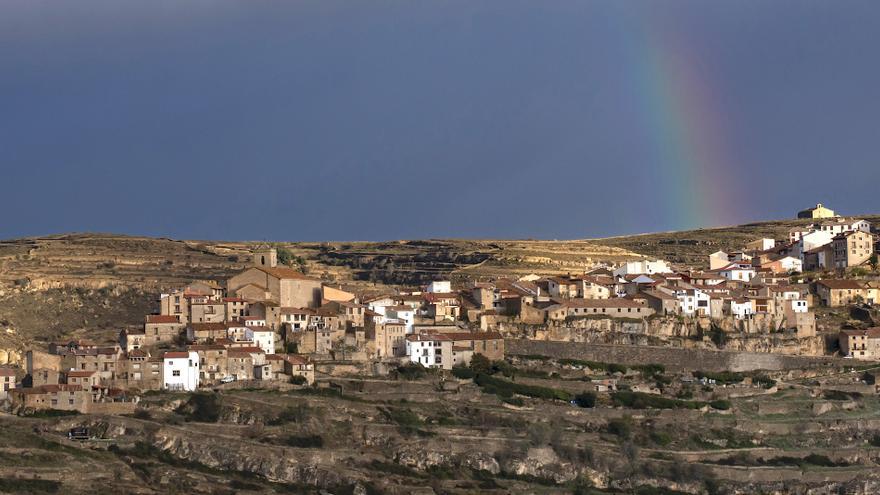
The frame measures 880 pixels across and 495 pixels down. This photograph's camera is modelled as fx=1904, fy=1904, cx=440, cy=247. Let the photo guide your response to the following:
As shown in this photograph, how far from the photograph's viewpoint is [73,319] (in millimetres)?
103562

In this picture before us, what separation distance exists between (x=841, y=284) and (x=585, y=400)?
2257cm

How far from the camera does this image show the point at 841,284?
10238cm

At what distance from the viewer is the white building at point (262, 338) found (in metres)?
85.4

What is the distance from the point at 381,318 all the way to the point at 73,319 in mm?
21413

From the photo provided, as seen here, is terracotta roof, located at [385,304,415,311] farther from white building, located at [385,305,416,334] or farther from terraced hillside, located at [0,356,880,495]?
terraced hillside, located at [0,356,880,495]

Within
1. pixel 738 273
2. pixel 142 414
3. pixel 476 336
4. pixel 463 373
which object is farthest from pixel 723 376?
pixel 142 414

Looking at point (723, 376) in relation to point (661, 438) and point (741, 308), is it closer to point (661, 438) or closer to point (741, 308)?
point (741, 308)

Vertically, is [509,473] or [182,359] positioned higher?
[182,359]

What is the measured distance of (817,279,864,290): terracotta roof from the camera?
102 m

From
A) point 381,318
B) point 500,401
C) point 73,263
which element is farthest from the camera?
point 73,263

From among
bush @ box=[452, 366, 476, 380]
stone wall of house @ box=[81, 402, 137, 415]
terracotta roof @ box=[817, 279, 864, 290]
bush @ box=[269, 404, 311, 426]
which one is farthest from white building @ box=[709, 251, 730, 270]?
stone wall of house @ box=[81, 402, 137, 415]

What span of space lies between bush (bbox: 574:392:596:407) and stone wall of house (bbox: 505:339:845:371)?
A: 15.5 feet

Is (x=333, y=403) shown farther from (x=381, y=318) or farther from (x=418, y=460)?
(x=381, y=318)

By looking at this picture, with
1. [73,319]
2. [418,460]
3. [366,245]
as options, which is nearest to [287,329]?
[418,460]
